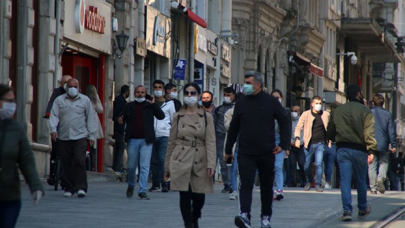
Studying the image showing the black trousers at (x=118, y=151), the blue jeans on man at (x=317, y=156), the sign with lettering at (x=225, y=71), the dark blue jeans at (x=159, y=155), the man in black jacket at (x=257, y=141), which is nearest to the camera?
the man in black jacket at (x=257, y=141)

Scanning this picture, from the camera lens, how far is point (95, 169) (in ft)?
81.2

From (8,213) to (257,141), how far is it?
15.2ft

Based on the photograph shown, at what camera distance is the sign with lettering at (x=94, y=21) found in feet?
78.7

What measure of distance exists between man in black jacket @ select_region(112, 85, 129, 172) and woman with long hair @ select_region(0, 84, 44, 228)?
1282 centimetres

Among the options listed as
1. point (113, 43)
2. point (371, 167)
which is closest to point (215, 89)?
point (113, 43)

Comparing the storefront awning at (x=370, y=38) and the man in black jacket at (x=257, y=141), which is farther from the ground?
the storefront awning at (x=370, y=38)

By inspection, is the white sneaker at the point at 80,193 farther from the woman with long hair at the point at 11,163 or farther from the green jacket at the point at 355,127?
the woman with long hair at the point at 11,163

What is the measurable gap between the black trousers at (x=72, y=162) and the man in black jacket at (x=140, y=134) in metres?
0.69

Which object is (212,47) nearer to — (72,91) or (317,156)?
(317,156)

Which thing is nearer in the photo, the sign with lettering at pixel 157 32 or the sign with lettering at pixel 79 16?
the sign with lettering at pixel 79 16

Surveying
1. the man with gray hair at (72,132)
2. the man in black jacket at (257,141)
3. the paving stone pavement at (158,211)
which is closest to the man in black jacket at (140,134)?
the paving stone pavement at (158,211)

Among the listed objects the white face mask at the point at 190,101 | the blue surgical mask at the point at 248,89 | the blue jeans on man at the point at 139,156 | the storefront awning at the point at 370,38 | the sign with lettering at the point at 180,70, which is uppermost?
the storefront awning at the point at 370,38

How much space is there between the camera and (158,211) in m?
14.6

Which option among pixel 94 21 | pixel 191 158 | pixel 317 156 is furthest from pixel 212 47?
pixel 191 158
